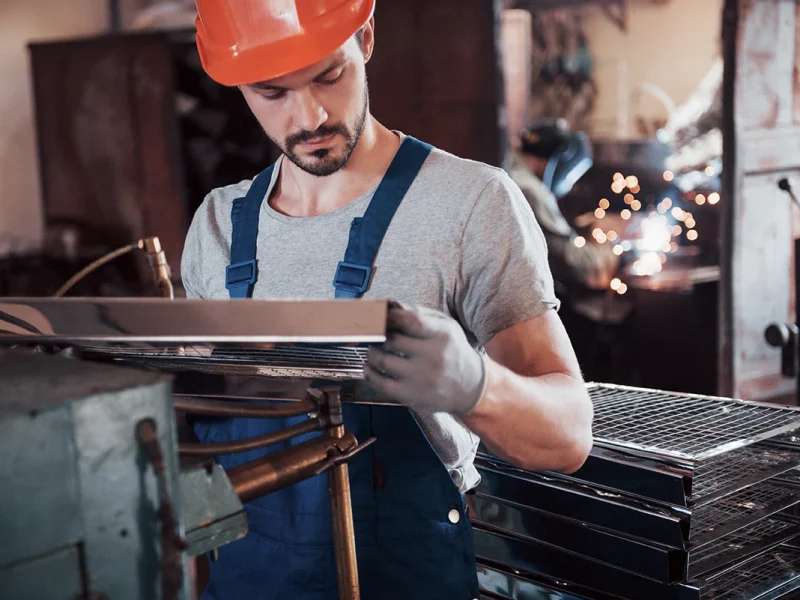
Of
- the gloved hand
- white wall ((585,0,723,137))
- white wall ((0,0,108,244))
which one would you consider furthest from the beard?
white wall ((585,0,723,137))

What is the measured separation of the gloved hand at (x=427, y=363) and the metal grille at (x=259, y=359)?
5 centimetres

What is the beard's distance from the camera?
1414 mm

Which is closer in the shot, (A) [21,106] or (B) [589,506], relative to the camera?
(B) [589,506]

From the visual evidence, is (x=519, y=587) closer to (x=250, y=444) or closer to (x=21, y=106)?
(x=250, y=444)

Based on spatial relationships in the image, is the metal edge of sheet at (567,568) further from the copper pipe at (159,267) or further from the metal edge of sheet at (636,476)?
the copper pipe at (159,267)

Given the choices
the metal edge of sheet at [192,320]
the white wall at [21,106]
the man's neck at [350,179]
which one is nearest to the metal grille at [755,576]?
the man's neck at [350,179]

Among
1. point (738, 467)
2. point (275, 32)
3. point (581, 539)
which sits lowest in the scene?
point (581, 539)

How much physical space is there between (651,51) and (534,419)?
847cm

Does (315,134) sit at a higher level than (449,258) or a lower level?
higher

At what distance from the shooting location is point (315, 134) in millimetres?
1408

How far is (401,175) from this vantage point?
1.40 metres

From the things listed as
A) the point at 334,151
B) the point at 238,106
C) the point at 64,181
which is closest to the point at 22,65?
the point at 64,181

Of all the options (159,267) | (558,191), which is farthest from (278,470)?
(558,191)

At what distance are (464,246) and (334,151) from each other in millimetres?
269
